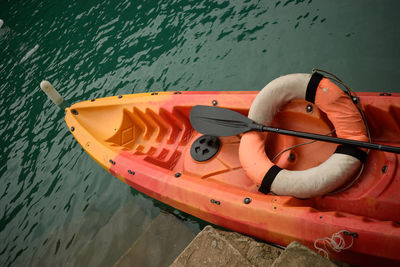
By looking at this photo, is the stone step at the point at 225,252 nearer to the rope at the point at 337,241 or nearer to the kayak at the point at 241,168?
the kayak at the point at 241,168

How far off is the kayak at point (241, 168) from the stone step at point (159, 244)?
525mm

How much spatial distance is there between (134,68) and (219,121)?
165 inches

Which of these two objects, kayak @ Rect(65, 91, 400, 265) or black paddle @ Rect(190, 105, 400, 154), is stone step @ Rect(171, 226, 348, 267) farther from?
black paddle @ Rect(190, 105, 400, 154)

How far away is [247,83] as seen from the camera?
512 centimetres

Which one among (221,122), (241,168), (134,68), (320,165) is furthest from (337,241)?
(134,68)

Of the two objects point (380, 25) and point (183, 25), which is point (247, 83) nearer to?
point (380, 25)

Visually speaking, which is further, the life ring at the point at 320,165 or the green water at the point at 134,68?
the green water at the point at 134,68

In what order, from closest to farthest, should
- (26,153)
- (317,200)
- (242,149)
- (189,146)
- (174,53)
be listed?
(317,200) → (242,149) → (189,146) → (26,153) → (174,53)

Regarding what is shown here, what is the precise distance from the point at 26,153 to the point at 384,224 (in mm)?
6604

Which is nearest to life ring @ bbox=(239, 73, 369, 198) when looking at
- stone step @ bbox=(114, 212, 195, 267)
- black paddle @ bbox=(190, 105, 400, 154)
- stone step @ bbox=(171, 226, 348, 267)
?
black paddle @ bbox=(190, 105, 400, 154)

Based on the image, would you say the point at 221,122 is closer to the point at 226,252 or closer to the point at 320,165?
the point at 320,165

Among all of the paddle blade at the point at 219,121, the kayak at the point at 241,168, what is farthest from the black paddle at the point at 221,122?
the kayak at the point at 241,168

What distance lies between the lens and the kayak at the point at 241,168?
231 cm

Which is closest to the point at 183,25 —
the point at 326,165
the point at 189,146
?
the point at 189,146
